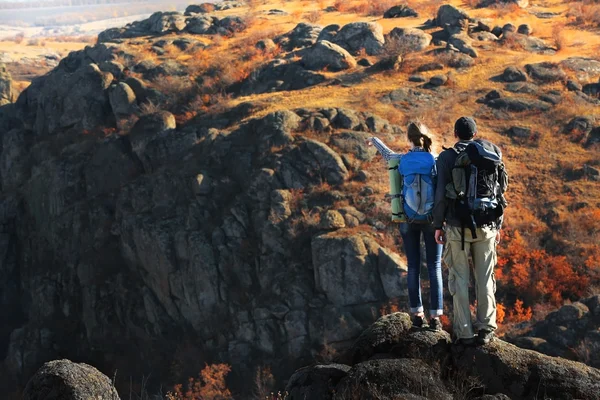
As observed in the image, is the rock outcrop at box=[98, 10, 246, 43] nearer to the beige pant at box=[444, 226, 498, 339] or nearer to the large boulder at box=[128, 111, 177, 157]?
the large boulder at box=[128, 111, 177, 157]

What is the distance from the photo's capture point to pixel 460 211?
7.34 meters

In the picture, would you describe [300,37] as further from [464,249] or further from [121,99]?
[464,249]

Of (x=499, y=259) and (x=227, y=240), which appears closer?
(x=499, y=259)

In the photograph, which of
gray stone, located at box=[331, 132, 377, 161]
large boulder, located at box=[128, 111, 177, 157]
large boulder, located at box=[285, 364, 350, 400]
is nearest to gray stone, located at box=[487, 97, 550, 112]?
gray stone, located at box=[331, 132, 377, 161]

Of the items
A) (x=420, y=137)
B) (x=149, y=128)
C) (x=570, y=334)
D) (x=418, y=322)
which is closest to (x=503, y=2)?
(x=149, y=128)

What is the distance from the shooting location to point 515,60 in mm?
38469

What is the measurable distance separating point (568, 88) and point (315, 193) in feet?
55.8

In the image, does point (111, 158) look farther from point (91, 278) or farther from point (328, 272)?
point (328, 272)

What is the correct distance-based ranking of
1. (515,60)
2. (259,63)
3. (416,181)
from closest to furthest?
(416,181) < (515,60) < (259,63)

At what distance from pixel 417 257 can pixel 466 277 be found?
3.32 feet

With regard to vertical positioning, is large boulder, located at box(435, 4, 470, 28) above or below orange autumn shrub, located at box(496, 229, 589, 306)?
above

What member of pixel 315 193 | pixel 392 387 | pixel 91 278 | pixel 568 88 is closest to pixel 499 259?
pixel 315 193

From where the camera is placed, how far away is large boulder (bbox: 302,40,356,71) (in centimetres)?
3922

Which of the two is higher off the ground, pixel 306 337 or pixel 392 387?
pixel 392 387
